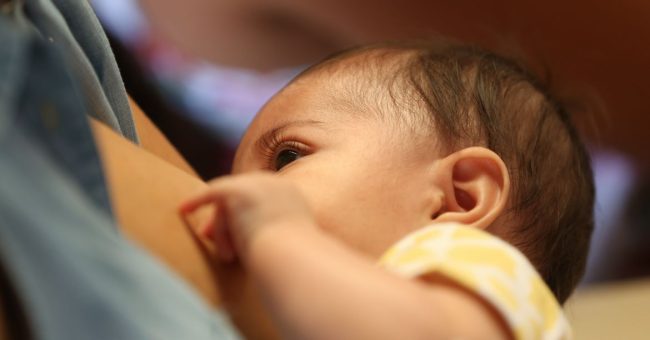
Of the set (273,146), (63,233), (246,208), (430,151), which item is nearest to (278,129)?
(273,146)

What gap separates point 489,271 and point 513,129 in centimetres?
32

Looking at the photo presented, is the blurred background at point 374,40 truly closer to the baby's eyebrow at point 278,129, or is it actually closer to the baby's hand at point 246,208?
the baby's eyebrow at point 278,129

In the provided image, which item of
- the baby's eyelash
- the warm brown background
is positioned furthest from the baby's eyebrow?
the warm brown background

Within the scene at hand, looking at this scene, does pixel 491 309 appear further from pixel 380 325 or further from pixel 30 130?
pixel 30 130

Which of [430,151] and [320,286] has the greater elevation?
[430,151]

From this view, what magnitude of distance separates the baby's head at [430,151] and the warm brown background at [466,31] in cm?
108

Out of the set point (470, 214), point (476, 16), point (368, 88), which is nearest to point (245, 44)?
point (476, 16)

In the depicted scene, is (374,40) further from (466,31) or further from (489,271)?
(489,271)

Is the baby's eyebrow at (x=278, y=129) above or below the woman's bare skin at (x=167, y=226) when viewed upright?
above

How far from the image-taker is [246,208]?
23.3 inches

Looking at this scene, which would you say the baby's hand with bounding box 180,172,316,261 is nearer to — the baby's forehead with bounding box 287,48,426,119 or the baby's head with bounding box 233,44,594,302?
the baby's head with bounding box 233,44,594,302

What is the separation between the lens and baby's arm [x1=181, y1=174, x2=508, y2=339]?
0.52 m

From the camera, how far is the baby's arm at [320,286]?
0.52m

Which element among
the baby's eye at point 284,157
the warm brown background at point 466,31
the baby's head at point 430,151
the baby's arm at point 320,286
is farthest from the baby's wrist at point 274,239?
the warm brown background at point 466,31
